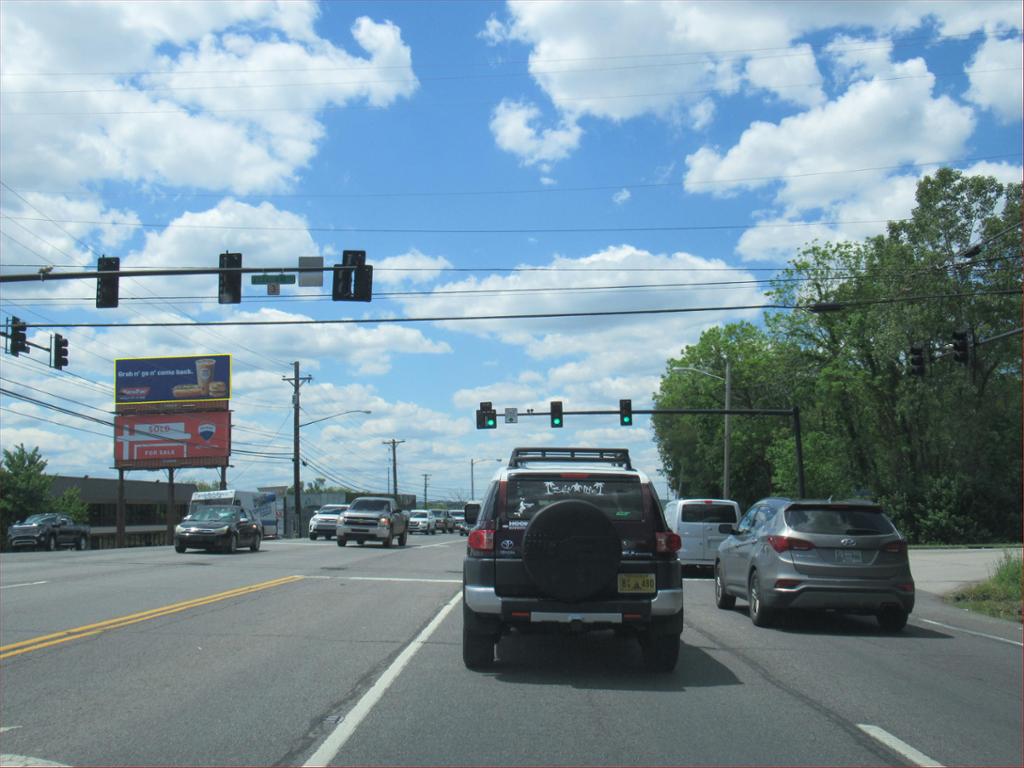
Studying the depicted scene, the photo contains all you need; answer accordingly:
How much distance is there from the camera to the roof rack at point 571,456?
10512mm

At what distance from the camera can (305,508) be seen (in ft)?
336

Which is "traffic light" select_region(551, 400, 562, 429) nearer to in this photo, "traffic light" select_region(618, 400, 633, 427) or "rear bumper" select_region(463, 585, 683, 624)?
"traffic light" select_region(618, 400, 633, 427)

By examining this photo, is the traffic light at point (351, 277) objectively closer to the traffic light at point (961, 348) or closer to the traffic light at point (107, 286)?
the traffic light at point (107, 286)

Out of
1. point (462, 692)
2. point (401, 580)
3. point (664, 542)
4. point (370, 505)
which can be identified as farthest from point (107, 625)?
point (370, 505)

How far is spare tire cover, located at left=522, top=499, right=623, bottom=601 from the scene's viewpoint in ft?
28.8

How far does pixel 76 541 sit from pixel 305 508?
2267 inches

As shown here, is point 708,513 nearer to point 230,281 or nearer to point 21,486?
point 230,281

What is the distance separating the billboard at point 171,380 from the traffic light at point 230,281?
172ft

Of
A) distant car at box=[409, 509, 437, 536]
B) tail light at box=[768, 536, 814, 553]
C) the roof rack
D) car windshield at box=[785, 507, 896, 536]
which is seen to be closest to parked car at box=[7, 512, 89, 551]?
distant car at box=[409, 509, 437, 536]

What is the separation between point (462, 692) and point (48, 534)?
4044 cm

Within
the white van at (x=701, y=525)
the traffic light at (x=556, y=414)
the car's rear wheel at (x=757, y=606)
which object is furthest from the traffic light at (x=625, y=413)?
the car's rear wheel at (x=757, y=606)

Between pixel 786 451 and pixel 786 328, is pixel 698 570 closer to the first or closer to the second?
pixel 786 328

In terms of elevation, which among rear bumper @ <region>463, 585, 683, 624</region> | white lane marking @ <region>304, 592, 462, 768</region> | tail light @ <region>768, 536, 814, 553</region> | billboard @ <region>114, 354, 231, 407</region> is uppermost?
billboard @ <region>114, 354, 231, 407</region>

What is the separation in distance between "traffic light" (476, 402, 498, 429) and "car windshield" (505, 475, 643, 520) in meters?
30.5
